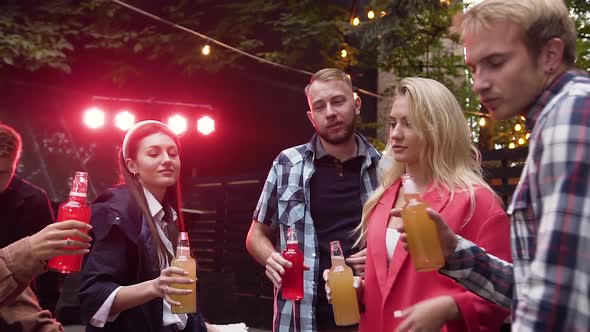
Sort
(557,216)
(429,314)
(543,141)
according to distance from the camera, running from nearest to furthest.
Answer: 1. (557,216)
2. (543,141)
3. (429,314)

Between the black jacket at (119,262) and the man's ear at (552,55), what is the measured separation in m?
1.92

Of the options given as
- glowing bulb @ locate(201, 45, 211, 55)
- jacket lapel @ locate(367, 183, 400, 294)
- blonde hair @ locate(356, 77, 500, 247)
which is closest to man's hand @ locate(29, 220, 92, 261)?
jacket lapel @ locate(367, 183, 400, 294)

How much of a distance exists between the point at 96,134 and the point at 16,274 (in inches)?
371

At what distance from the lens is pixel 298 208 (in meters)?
3.60

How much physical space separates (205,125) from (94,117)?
72.3 inches

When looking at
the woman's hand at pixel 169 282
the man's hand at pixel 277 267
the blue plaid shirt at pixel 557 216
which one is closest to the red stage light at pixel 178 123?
the man's hand at pixel 277 267

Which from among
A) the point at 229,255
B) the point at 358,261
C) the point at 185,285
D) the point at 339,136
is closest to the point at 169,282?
the point at 185,285

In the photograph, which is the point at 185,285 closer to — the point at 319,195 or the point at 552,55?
the point at 319,195

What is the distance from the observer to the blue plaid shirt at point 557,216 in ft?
4.23

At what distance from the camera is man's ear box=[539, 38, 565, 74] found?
1605mm

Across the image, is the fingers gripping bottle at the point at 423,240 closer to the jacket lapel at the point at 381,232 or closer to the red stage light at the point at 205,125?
the jacket lapel at the point at 381,232

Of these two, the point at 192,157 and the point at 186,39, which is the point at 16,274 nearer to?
the point at 186,39

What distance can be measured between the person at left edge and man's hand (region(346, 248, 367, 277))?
76cm

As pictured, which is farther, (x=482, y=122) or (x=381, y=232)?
(x=482, y=122)
